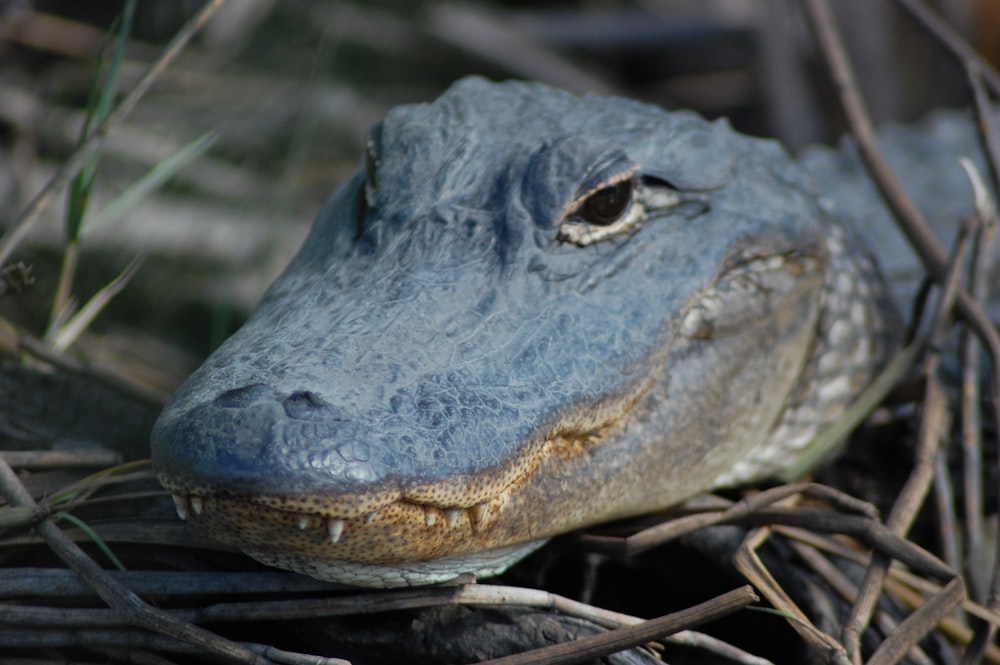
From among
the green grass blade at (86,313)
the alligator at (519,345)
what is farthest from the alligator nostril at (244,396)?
the green grass blade at (86,313)

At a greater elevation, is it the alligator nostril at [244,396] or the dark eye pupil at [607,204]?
the dark eye pupil at [607,204]

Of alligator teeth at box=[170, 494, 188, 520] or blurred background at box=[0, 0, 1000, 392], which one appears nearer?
alligator teeth at box=[170, 494, 188, 520]

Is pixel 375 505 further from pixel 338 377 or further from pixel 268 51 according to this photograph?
pixel 268 51

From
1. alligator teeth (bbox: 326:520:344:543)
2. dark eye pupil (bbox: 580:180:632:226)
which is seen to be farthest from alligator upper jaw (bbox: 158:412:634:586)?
dark eye pupil (bbox: 580:180:632:226)

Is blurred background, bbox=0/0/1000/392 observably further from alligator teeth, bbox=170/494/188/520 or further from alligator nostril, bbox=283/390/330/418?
alligator nostril, bbox=283/390/330/418

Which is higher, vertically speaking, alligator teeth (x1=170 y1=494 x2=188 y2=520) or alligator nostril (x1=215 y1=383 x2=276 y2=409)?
alligator nostril (x1=215 y1=383 x2=276 y2=409)

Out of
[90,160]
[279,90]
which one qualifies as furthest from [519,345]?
[279,90]

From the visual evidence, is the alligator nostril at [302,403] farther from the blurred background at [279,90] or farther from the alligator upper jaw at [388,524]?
the blurred background at [279,90]
